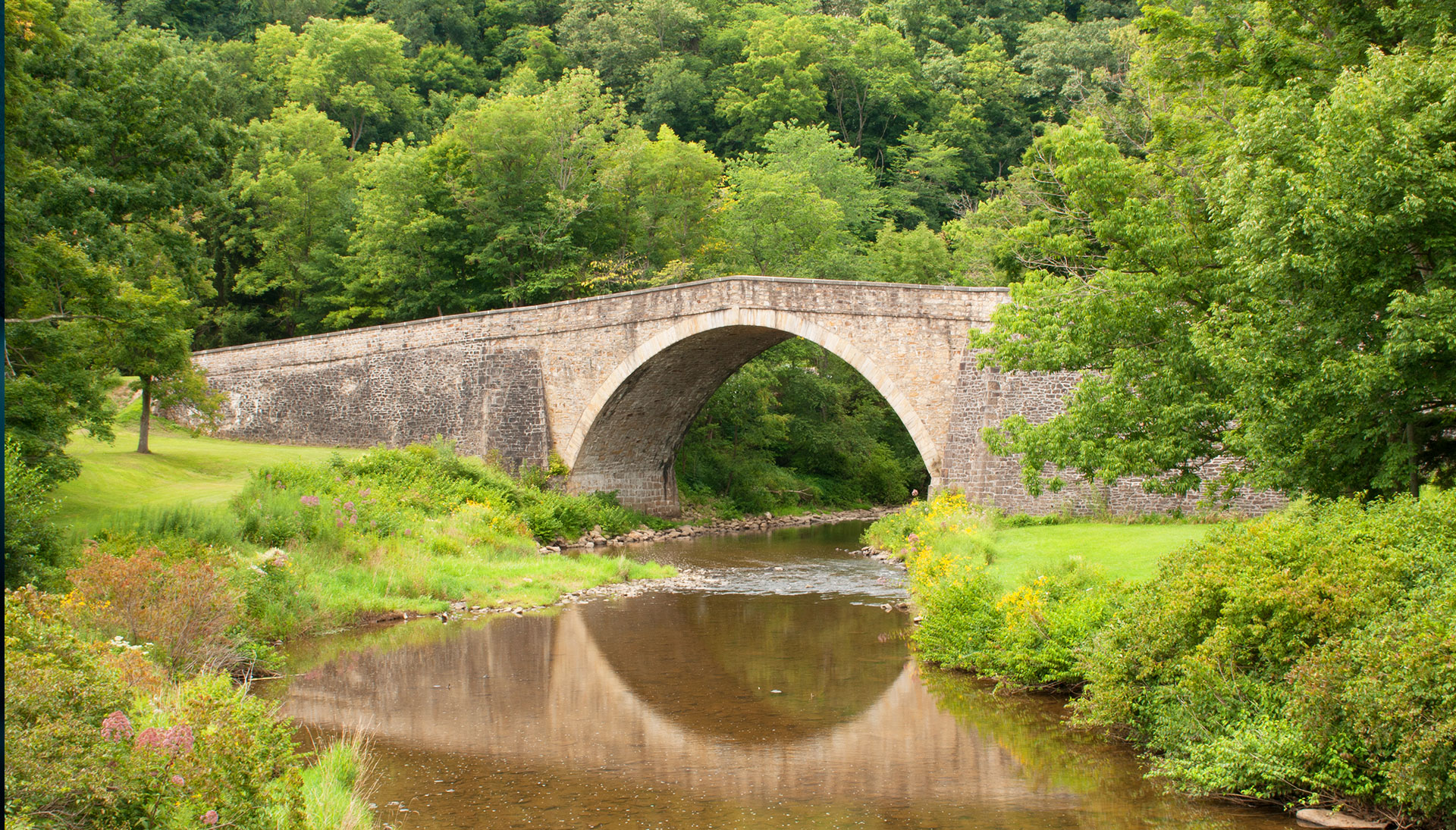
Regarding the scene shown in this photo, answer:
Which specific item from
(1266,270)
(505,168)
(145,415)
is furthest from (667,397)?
(1266,270)

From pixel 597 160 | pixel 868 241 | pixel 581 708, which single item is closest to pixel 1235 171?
pixel 581 708

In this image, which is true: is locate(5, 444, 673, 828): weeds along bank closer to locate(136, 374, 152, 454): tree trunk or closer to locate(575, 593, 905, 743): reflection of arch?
locate(575, 593, 905, 743): reflection of arch

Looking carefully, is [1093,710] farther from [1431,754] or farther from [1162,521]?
[1162,521]

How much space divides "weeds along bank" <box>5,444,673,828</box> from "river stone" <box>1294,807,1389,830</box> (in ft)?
19.4

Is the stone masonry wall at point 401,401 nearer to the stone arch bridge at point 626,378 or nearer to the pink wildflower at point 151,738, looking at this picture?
the stone arch bridge at point 626,378

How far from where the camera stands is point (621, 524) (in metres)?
27.5

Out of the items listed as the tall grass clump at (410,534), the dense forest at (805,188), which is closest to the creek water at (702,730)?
the tall grass clump at (410,534)

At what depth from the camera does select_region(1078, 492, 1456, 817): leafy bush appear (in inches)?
261

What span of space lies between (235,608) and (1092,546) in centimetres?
1122

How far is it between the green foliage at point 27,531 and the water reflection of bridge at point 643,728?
8.05 ft

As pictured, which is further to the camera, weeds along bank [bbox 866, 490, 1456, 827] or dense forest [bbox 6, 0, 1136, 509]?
dense forest [bbox 6, 0, 1136, 509]

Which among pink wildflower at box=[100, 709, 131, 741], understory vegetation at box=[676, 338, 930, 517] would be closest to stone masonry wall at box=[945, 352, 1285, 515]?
understory vegetation at box=[676, 338, 930, 517]

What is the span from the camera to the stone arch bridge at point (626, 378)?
21688mm

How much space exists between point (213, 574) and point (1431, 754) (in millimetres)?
11015
